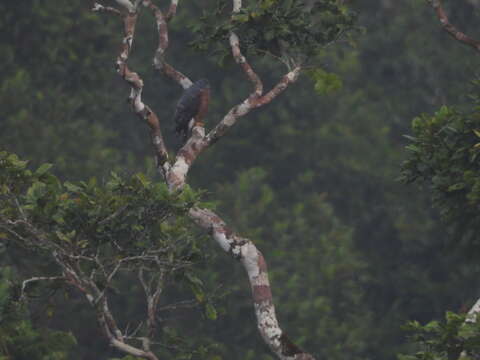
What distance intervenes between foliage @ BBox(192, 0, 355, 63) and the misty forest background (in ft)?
19.9

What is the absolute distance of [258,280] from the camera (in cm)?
742

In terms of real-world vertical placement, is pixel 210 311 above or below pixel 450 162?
below

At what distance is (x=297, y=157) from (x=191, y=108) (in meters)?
10.2

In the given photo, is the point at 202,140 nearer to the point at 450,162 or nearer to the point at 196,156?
the point at 196,156

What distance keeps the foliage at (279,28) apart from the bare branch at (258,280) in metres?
1.74

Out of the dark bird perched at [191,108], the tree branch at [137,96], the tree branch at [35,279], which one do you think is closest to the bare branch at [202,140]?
the tree branch at [137,96]

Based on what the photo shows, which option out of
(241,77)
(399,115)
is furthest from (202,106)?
(399,115)

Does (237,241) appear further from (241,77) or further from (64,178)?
(241,77)

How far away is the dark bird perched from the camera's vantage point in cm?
1013

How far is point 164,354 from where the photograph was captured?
1466 centimetres

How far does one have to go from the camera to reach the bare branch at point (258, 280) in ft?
23.4

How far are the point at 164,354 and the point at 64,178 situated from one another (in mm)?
3903

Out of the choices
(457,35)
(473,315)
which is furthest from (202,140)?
(473,315)

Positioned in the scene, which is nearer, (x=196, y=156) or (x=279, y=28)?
(x=196, y=156)
